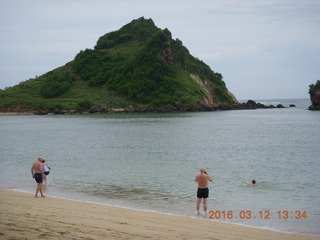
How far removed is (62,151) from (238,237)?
3234 cm

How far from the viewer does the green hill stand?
14312 centimetres

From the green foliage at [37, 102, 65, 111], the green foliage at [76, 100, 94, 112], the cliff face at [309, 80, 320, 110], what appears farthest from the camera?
the green foliage at [37, 102, 65, 111]

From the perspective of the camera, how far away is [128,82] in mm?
159000

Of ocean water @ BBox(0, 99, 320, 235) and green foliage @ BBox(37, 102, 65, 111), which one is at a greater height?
green foliage @ BBox(37, 102, 65, 111)

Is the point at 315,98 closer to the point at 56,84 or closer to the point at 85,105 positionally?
the point at 85,105

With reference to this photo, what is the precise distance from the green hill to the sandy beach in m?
120

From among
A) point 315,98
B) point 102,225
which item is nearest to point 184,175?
point 102,225

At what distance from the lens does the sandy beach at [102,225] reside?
11211mm

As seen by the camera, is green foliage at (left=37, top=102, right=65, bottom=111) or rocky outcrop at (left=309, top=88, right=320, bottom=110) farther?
green foliage at (left=37, top=102, right=65, bottom=111)
